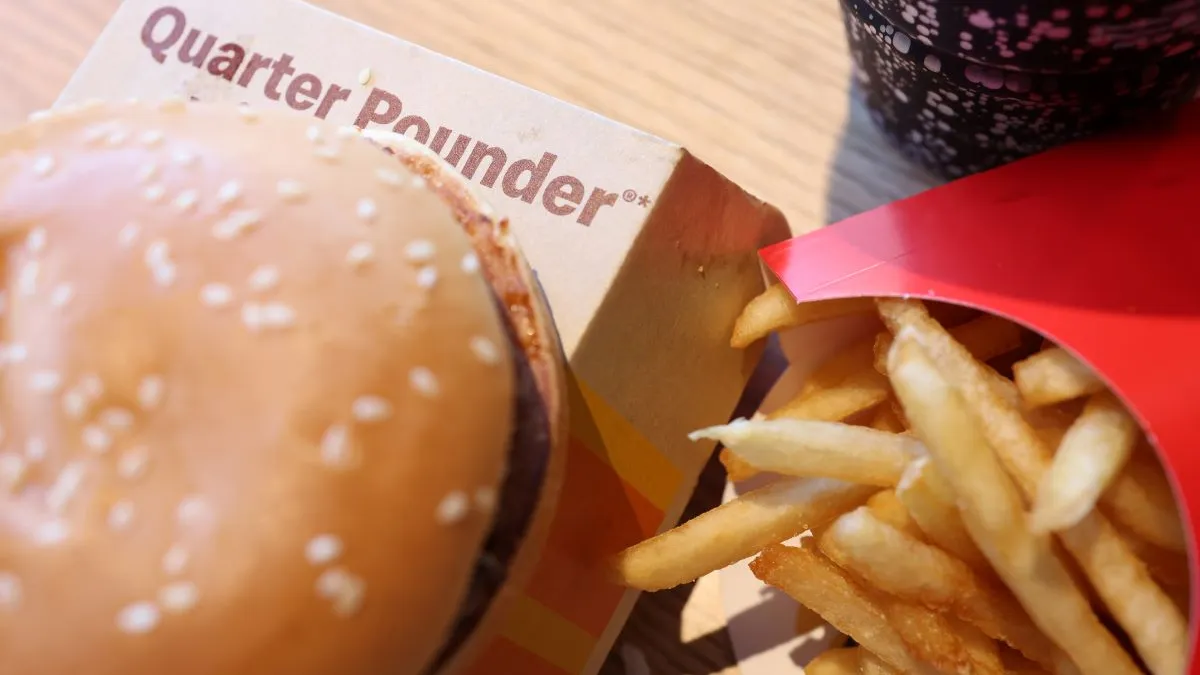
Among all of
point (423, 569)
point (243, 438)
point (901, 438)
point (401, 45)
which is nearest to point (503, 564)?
point (423, 569)

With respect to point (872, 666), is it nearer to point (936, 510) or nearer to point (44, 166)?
point (936, 510)

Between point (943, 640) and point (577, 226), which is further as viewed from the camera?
point (577, 226)

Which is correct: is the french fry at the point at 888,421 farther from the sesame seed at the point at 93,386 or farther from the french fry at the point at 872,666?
the sesame seed at the point at 93,386

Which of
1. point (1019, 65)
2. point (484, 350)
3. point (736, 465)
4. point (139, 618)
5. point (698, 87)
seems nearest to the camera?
point (139, 618)

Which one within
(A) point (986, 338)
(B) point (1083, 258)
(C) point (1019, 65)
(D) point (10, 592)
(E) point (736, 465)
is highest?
(C) point (1019, 65)

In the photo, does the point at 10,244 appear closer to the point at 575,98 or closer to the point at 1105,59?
the point at 575,98

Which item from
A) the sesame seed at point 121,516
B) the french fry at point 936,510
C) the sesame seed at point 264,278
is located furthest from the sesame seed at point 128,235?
the french fry at point 936,510

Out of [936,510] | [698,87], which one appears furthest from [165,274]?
[698,87]
